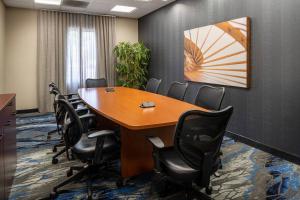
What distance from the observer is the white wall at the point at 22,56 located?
579 cm

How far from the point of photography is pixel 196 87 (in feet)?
15.7

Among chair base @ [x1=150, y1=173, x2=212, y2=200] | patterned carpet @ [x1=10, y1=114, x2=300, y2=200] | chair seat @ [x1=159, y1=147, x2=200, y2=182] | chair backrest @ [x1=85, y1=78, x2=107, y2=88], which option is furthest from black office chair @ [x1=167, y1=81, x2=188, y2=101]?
chair backrest @ [x1=85, y1=78, x2=107, y2=88]

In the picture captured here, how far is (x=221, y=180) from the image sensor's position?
8.28 ft

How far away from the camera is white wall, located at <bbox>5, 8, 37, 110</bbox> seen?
5789 mm

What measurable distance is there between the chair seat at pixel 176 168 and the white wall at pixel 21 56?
527 centimetres

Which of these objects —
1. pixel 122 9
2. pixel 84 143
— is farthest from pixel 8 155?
pixel 122 9

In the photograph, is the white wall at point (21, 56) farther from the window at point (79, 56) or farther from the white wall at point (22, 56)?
the window at point (79, 56)

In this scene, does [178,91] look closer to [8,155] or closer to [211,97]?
[211,97]

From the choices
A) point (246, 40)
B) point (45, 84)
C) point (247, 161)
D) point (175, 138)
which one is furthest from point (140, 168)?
point (45, 84)

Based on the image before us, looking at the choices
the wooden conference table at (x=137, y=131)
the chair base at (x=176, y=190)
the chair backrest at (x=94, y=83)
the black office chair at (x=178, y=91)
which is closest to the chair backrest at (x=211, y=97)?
the wooden conference table at (x=137, y=131)

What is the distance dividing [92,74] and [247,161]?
192 inches

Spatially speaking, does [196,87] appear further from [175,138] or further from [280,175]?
[175,138]

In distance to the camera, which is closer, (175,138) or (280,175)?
(175,138)

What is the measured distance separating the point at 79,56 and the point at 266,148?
5.09m
